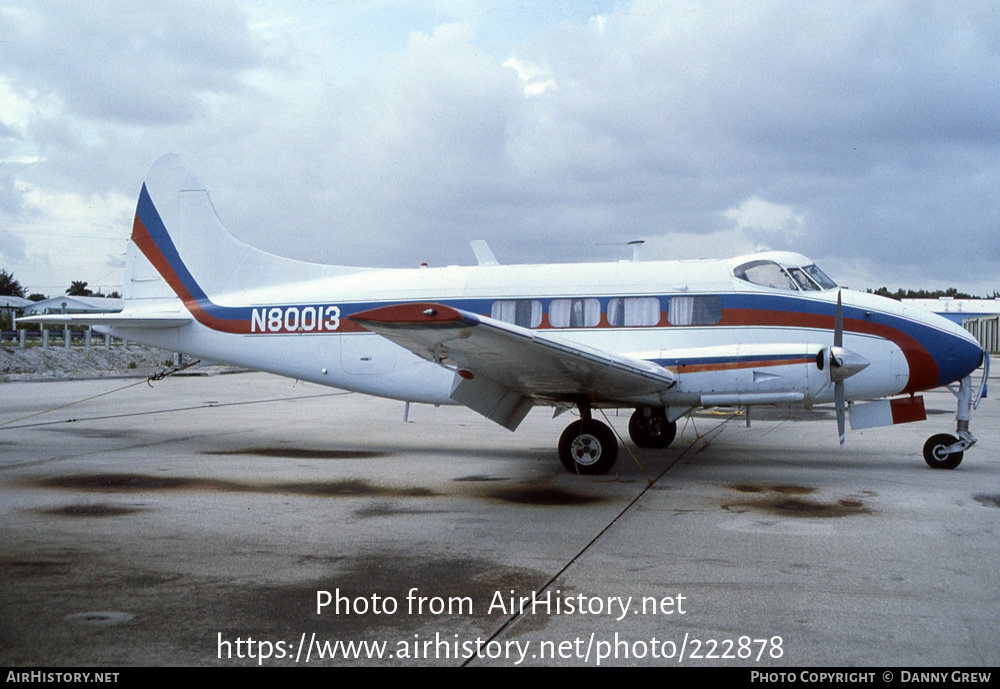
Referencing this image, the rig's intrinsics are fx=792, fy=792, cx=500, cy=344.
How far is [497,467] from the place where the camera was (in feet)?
39.1

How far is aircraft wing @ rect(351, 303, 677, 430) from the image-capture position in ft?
26.0

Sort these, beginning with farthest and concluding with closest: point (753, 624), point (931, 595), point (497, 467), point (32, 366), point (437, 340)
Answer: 1. point (32, 366)
2. point (497, 467)
3. point (437, 340)
4. point (931, 595)
5. point (753, 624)

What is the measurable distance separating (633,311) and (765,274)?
2033mm

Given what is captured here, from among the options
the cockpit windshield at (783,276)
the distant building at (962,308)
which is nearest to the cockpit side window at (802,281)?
the cockpit windshield at (783,276)

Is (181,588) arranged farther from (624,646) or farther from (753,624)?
(753,624)

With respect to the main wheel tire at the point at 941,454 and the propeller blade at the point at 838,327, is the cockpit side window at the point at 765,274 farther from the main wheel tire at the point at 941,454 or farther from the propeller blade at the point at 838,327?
the main wheel tire at the point at 941,454

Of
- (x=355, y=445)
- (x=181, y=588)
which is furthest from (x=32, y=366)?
(x=181, y=588)

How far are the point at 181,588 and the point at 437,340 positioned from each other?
150 inches

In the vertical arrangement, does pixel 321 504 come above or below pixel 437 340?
below

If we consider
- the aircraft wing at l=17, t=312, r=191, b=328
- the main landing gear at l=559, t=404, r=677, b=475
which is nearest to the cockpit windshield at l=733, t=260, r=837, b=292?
the main landing gear at l=559, t=404, r=677, b=475

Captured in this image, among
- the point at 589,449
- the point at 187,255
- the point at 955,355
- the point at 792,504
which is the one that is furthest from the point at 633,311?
the point at 187,255

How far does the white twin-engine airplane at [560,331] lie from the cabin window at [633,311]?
0.02 metres

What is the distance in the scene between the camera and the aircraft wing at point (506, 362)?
791cm

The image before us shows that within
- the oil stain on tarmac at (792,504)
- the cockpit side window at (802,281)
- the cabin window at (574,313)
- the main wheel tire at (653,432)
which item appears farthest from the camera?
the main wheel tire at (653,432)
